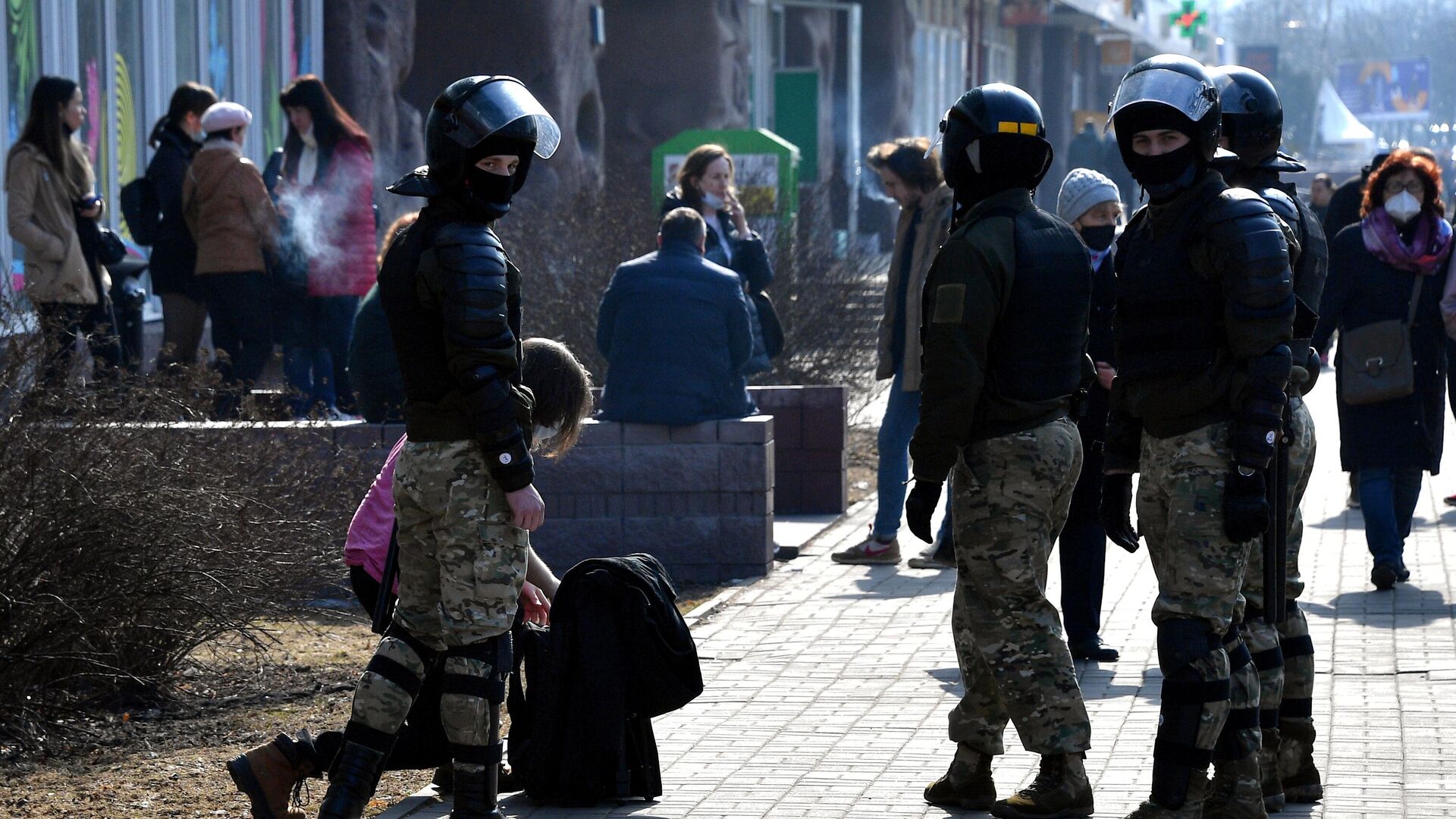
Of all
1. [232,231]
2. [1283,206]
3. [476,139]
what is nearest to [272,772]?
[476,139]

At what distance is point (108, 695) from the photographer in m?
6.17

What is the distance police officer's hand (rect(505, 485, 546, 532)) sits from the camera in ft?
14.9

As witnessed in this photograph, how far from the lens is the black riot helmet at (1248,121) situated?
503 centimetres

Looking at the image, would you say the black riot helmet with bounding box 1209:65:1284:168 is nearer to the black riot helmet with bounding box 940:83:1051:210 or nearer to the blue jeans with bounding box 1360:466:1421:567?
the black riot helmet with bounding box 940:83:1051:210

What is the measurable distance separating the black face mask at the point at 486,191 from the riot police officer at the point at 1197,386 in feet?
4.49

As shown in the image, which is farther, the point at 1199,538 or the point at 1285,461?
the point at 1285,461

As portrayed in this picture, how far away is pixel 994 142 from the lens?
15.9ft

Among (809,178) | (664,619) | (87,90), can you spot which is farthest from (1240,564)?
(809,178)

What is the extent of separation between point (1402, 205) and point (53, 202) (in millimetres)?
5871

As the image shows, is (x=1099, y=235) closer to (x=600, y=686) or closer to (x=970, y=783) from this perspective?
(x=970, y=783)

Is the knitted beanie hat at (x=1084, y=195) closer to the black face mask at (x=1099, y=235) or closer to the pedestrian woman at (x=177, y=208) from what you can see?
the black face mask at (x=1099, y=235)

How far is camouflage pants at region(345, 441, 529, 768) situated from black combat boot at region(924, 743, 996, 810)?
1102 millimetres

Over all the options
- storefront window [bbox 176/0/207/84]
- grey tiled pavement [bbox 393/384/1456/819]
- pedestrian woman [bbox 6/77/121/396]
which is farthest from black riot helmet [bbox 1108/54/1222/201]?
storefront window [bbox 176/0/207/84]

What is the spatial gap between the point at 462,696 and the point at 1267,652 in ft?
5.96
